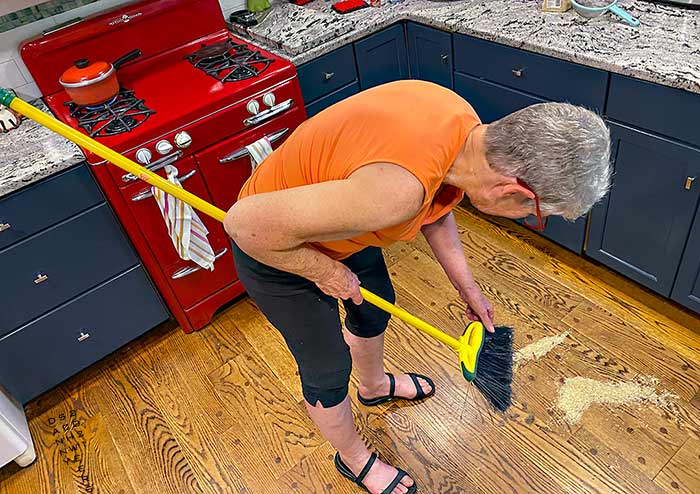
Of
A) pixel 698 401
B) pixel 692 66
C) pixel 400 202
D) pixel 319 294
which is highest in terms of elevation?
pixel 400 202

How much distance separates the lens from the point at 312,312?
116 cm

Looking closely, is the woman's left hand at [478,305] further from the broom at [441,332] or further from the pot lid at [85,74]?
the pot lid at [85,74]

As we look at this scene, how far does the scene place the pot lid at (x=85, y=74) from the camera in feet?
5.88

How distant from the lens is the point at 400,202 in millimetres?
852

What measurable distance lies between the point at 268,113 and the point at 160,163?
0.41 meters

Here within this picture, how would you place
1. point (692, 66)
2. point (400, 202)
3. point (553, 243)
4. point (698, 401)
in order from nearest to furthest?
point (400, 202)
point (692, 66)
point (698, 401)
point (553, 243)

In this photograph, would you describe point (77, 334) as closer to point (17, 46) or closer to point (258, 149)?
point (258, 149)

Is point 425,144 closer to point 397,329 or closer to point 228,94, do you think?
point 228,94

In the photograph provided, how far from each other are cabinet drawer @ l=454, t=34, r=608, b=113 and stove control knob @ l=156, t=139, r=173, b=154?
1.13m

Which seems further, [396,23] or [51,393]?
[396,23]

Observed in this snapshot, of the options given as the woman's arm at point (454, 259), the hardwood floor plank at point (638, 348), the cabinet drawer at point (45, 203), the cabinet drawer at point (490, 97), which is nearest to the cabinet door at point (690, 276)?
the hardwood floor plank at point (638, 348)

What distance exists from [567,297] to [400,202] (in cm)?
136

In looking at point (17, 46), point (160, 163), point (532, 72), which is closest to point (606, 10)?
point (532, 72)

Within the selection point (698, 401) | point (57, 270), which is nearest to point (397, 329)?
point (698, 401)
